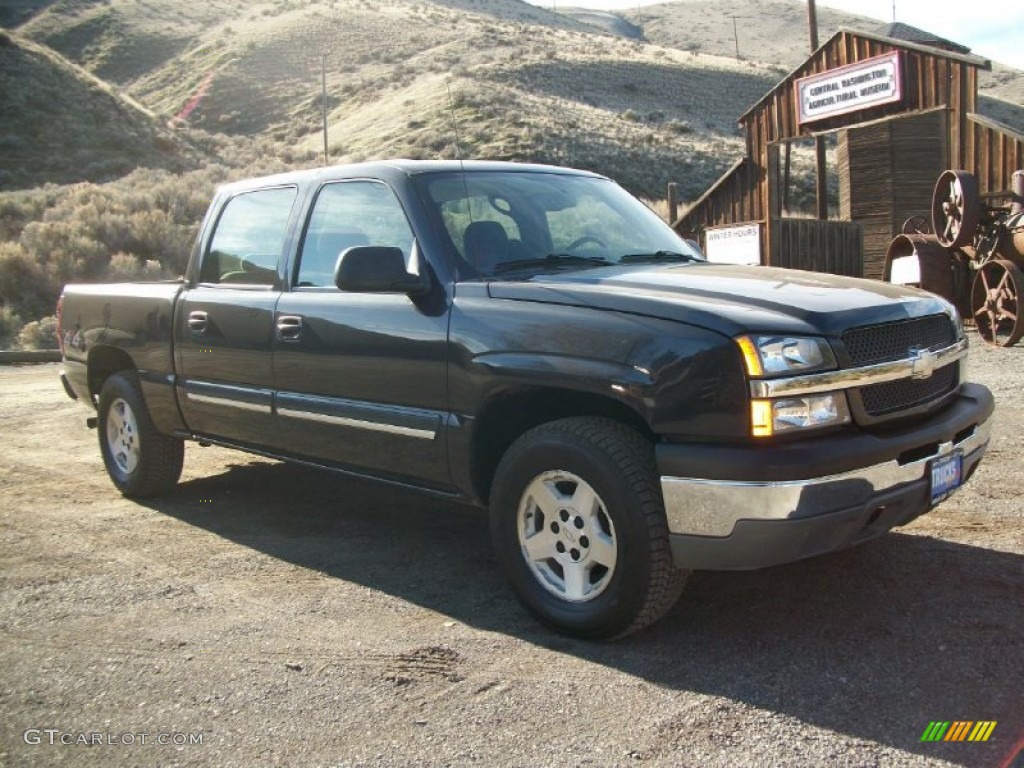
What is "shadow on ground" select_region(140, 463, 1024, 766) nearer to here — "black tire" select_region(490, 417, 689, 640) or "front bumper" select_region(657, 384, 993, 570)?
"black tire" select_region(490, 417, 689, 640)

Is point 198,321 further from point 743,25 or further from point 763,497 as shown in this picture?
point 743,25

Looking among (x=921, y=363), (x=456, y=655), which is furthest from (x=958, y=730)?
(x=456, y=655)

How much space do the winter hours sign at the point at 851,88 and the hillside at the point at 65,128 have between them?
25828 millimetres

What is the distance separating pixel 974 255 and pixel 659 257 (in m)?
9.38

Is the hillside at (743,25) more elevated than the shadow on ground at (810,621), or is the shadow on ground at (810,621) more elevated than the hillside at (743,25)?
the hillside at (743,25)

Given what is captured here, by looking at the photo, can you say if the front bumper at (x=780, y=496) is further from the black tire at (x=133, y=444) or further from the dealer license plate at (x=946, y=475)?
the black tire at (x=133, y=444)

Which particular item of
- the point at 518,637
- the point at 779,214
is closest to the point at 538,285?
the point at 518,637

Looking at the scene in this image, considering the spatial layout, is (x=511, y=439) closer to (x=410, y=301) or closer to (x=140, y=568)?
(x=410, y=301)

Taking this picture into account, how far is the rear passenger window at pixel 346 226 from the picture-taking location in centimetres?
460

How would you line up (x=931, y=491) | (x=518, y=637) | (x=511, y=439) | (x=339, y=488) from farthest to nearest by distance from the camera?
(x=339, y=488) → (x=511, y=439) → (x=518, y=637) → (x=931, y=491)

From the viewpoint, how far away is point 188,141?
4441cm

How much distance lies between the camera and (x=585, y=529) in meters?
3.71

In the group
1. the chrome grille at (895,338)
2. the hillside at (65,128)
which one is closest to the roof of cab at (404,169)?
the chrome grille at (895,338)

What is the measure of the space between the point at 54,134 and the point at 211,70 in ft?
105
